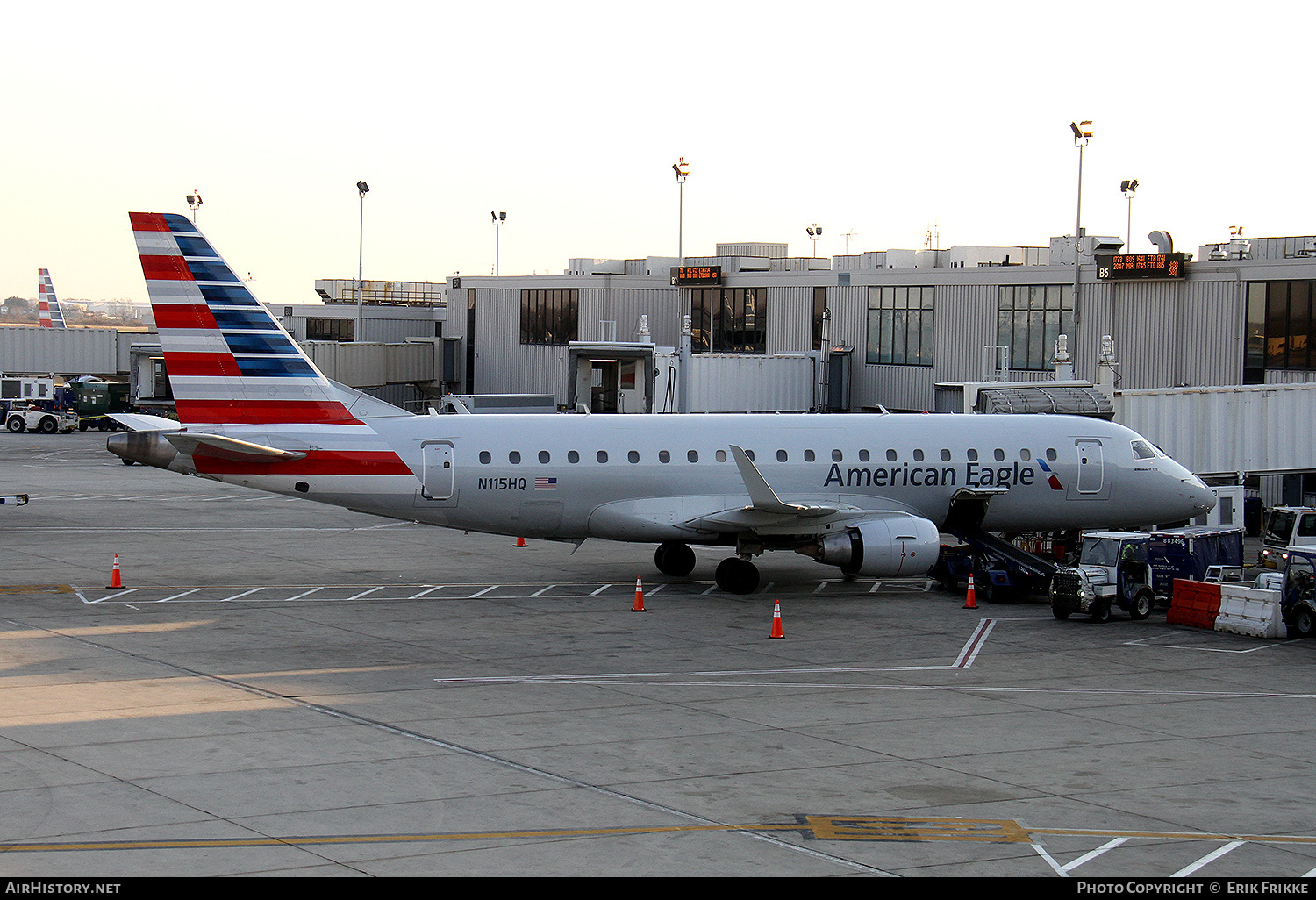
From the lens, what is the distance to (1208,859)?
1383cm

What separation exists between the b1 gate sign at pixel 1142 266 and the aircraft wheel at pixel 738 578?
28.7 metres

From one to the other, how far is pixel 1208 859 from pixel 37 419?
279 feet

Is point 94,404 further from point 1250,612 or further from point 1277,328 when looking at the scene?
point 1250,612

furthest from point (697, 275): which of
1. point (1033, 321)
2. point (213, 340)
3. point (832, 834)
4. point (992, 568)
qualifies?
point (832, 834)

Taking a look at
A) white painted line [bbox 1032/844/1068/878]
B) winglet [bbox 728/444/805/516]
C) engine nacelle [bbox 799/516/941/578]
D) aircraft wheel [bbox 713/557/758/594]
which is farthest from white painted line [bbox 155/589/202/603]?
white painted line [bbox 1032/844/1068/878]

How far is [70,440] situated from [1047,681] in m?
70.9

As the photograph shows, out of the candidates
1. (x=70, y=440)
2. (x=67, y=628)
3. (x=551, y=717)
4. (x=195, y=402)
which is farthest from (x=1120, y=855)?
(x=70, y=440)

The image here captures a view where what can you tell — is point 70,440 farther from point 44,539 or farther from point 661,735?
point 661,735

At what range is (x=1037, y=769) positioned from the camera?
17375 millimetres

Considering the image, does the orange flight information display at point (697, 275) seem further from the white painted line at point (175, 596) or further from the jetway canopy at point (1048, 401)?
the white painted line at point (175, 596)

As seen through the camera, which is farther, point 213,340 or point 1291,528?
point 1291,528

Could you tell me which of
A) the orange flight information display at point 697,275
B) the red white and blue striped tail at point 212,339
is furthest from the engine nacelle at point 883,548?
the orange flight information display at point 697,275

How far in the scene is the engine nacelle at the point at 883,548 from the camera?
100 feet

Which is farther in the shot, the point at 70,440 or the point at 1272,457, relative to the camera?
the point at 70,440
